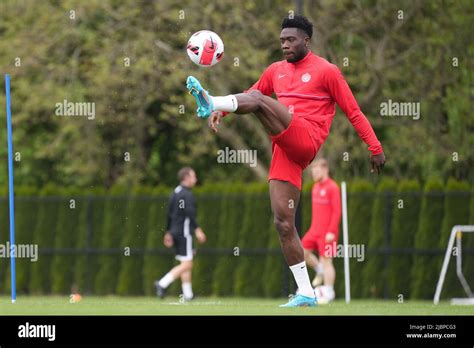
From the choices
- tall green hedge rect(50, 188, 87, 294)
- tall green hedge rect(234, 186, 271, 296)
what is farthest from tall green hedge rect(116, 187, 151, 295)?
tall green hedge rect(234, 186, 271, 296)

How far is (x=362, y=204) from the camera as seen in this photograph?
21.2 m

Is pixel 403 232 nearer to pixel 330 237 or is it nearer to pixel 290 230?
pixel 330 237

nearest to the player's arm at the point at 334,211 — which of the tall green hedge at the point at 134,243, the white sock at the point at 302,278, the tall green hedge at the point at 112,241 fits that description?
the tall green hedge at the point at 134,243

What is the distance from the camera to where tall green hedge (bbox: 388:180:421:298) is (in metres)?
20.8

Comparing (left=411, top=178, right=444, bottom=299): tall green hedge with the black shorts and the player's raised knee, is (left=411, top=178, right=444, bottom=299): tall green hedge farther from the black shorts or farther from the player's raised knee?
the player's raised knee

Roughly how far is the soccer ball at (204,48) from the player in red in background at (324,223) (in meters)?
6.90

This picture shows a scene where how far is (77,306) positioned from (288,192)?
2.41 meters

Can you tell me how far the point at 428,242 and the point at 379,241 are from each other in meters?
0.88

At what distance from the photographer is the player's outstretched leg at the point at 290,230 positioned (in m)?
10.9

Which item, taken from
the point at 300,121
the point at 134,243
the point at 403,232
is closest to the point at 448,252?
the point at 403,232

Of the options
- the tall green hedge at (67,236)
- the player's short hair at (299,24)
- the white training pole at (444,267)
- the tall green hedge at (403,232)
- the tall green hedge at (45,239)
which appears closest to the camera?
the player's short hair at (299,24)

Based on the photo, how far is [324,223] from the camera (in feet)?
59.0

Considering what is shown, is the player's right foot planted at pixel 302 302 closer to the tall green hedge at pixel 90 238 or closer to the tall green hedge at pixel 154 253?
the tall green hedge at pixel 154 253

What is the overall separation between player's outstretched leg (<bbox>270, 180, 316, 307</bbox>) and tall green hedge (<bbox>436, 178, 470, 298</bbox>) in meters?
9.58
